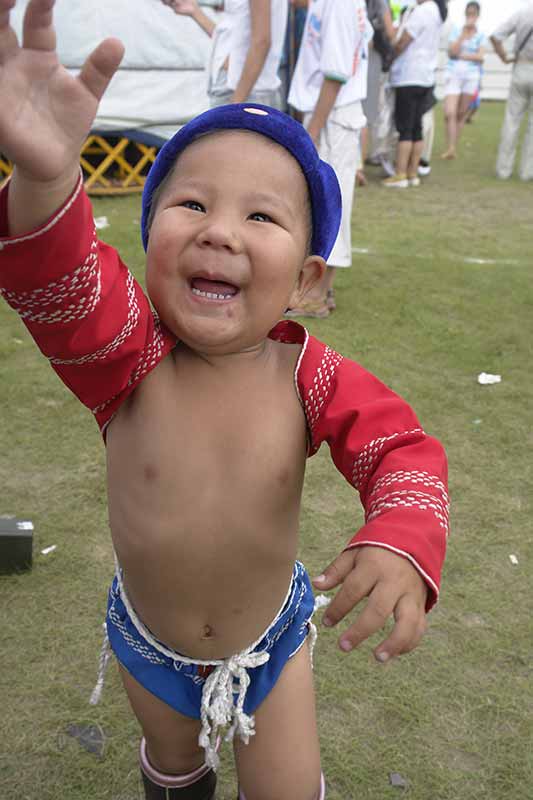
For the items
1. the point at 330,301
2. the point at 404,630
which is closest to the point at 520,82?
the point at 330,301

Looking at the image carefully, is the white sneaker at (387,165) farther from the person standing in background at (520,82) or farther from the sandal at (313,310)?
the sandal at (313,310)

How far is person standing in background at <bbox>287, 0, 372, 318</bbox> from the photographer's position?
432 cm

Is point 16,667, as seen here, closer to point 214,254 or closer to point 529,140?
point 214,254

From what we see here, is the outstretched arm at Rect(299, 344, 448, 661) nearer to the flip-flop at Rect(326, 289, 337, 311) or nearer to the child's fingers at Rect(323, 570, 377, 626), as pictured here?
the child's fingers at Rect(323, 570, 377, 626)

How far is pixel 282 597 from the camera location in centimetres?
171

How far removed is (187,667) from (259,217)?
879 mm

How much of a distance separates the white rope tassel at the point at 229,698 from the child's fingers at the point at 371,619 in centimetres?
51

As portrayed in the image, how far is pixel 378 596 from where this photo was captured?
1185 mm

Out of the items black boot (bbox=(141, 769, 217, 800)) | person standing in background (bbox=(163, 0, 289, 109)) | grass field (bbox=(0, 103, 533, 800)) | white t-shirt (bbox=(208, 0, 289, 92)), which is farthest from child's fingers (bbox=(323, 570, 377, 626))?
white t-shirt (bbox=(208, 0, 289, 92))

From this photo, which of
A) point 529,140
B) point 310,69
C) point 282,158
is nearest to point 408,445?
point 282,158

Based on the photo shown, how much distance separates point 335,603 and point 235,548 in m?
0.41

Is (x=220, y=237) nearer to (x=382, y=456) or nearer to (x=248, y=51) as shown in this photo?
(x=382, y=456)

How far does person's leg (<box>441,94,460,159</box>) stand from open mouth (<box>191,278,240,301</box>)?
10653 mm

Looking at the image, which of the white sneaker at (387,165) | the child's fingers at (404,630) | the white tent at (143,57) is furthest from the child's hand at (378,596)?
the white sneaker at (387,165)
